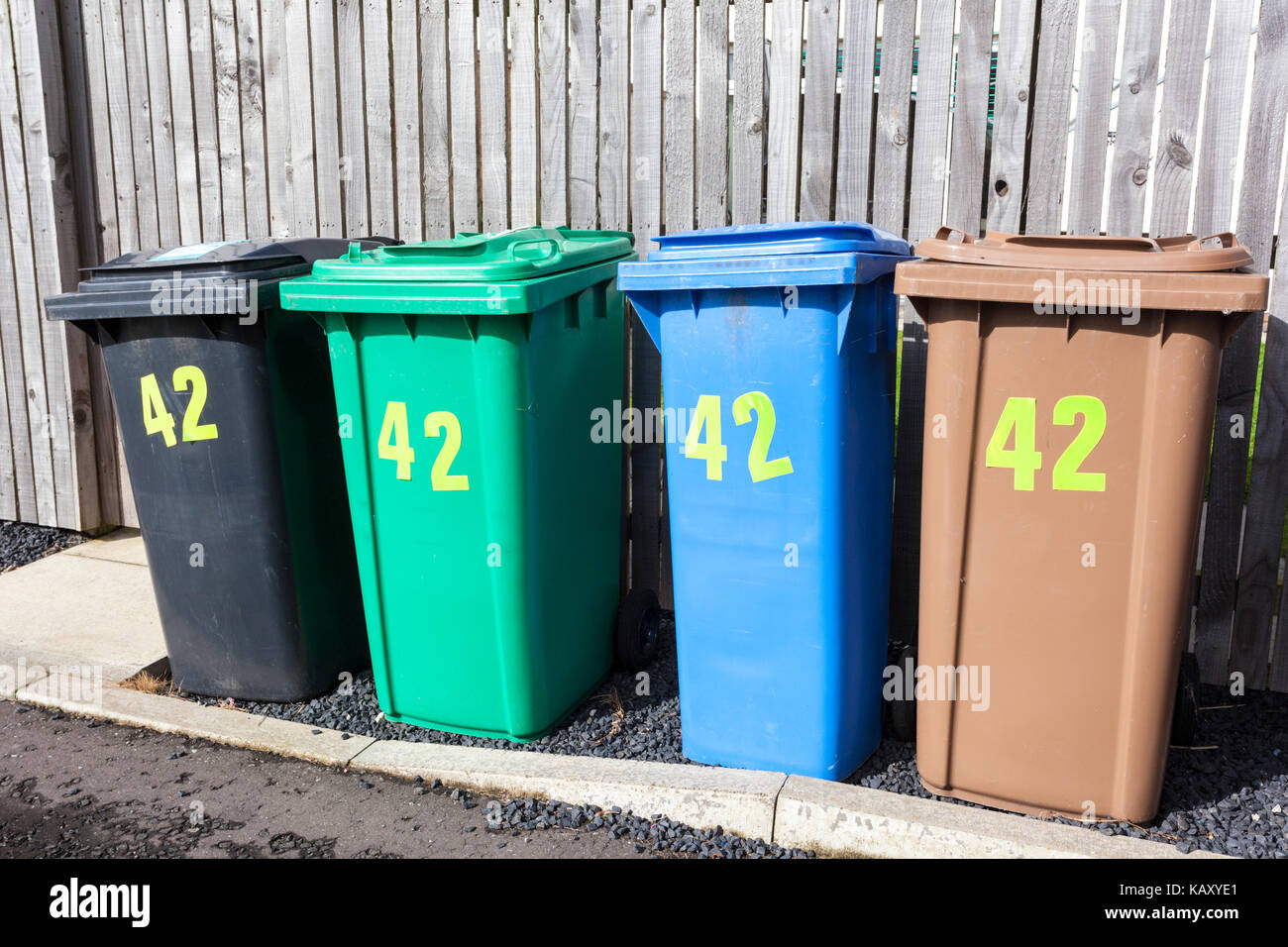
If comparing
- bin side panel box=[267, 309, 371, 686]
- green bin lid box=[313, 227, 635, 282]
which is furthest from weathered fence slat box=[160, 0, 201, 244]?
green bin lid box=[313, 227, 635, 282]

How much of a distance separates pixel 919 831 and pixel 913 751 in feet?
1.75

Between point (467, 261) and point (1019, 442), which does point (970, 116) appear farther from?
point (467, 261)

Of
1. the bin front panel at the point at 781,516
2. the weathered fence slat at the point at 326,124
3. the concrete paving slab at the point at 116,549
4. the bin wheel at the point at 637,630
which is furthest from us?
the concrete paving slab at the point at 116,549

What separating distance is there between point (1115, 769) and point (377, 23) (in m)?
4.01

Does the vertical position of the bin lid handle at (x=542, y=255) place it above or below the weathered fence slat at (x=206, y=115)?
below

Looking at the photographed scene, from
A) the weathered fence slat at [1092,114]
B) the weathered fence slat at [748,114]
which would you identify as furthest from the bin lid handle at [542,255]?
the weathered fence slat at [1092,114]

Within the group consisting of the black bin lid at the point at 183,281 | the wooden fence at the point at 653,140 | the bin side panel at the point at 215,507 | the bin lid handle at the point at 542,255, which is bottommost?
the bin side panel at the point at 215,507

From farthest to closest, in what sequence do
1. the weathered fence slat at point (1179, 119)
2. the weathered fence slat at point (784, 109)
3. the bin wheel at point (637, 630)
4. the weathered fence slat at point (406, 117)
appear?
the weathered fence slat at point (406, 117) < the bin wheel at point (637, 630) < the weathered fence slat at point (784, 109) < the weathered fence slat at point (1179, 119)

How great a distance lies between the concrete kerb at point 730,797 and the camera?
2873mm

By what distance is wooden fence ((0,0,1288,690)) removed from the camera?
346 cm

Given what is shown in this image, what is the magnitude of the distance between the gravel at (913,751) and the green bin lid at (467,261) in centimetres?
158

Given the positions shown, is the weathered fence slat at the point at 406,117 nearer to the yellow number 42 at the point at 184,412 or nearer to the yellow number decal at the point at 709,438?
the yellow number 42 at the point at 184,412
